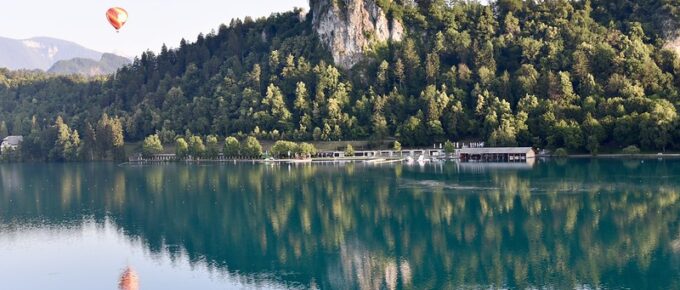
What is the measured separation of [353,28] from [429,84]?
82.1 ft

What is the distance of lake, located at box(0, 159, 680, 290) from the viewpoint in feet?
107

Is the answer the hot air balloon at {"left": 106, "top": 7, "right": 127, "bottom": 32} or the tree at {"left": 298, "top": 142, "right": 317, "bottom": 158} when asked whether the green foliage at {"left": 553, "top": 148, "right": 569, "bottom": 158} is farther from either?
the hot air balloon at {"left": 106, "top": 7, "right": 127, "bottom": 32}

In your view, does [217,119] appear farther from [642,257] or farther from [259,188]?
[642,257]

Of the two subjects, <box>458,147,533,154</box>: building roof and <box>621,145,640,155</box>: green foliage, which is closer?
<box>621,145,640,155</box>: green foliage

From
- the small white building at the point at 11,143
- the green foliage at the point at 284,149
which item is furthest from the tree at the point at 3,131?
the green foliage at the point at 284,149

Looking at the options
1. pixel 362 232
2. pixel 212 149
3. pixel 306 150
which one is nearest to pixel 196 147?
pixel 212 149

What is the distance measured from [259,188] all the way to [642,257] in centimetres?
4127

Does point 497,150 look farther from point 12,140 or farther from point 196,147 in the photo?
point 12,140

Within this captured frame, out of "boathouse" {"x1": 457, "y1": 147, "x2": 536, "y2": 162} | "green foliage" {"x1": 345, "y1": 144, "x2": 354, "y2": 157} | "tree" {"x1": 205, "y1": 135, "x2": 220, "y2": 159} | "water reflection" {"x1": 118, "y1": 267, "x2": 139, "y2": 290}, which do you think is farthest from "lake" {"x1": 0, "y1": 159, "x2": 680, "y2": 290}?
"tree" {"x1": 205, "y1": 135, "x2": 220, "y2": 159}

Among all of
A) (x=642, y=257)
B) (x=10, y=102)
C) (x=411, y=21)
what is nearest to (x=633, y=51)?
(x=411, y=21)

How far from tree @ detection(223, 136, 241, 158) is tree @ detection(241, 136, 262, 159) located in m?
1.60

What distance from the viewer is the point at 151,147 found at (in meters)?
124

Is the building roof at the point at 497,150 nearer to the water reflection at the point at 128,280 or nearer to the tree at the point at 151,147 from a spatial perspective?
the tree at the point at 151,147

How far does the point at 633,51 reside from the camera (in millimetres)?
105438
